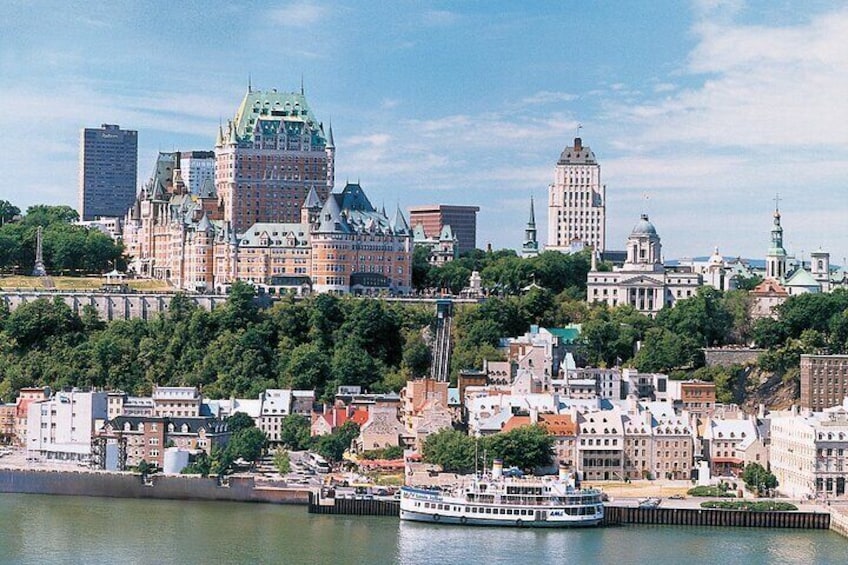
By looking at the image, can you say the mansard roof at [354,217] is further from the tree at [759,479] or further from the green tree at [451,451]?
the tree at [759,479]

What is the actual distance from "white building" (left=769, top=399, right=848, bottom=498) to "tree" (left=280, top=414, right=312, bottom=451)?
23074 millimetres

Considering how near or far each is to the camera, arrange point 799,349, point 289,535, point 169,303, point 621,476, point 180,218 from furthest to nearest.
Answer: point 180,218, point 169,303, point 799,349, point 621,476, point 289,535

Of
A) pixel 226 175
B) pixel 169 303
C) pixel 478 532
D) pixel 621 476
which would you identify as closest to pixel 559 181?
pixel 226 175

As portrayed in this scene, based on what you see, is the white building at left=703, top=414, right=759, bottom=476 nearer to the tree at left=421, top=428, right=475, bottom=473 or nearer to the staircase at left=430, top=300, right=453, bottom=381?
the tree at left=421, top=428, right=475, bottom=473

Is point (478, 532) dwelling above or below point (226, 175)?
below

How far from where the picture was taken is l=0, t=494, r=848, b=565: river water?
74.3m

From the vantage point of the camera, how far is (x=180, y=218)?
134 m

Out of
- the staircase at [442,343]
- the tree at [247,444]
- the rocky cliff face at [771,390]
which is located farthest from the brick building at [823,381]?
the tree at [247,444]

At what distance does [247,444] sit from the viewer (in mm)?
93625

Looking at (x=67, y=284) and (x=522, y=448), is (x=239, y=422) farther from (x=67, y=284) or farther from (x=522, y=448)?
(x=67, y=284)

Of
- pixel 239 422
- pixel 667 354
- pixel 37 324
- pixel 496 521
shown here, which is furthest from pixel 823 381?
pixel 37 324

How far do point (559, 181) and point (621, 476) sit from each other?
267ft

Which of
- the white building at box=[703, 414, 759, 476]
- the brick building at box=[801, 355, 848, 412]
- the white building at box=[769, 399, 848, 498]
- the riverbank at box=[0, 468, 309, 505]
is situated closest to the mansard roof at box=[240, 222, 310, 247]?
the brick building at box=[801, 355, 848, 412]

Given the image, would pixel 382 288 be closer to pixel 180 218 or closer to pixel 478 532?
pixel 180 218
